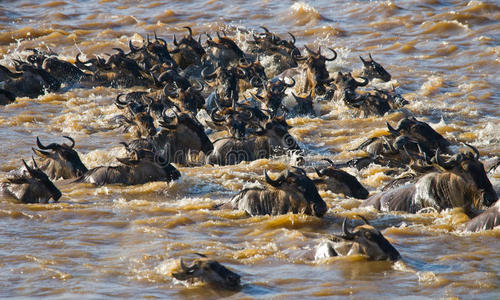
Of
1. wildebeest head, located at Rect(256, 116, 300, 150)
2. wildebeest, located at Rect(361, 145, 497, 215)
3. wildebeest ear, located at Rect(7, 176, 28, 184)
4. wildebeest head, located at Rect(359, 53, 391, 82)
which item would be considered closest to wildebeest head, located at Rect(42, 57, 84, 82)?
wildebeest head, located at Rect(359, 53, 391, 82)

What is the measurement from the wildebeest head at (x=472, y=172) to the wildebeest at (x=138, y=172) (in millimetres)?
3857

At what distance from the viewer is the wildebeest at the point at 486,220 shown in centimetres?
882

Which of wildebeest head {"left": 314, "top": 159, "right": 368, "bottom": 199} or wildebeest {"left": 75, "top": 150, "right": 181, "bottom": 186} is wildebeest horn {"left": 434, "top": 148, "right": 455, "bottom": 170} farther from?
wildebeest {"left": 75, "top": 150, "right": 181, "bottom": 186}

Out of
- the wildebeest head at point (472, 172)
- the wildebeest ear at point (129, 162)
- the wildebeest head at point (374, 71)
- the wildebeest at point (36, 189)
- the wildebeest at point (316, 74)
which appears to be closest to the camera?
the wildebeest head at point (472, 172)

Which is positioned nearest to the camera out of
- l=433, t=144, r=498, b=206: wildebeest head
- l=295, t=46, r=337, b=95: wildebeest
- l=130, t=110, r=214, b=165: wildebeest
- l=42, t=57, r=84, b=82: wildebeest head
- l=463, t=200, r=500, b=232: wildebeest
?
l=463, t=200, r=500, b=232: wildebeest

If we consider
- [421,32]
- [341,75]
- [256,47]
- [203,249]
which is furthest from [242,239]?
[421,32]

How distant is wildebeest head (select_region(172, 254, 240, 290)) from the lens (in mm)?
7383

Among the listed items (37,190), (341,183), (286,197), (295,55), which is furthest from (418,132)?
(295,55)

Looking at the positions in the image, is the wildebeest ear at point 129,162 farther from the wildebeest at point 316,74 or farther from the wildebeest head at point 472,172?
the wildebeest at point 316,74

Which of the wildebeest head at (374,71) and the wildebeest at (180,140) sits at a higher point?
the wildebeest head at (374,71)

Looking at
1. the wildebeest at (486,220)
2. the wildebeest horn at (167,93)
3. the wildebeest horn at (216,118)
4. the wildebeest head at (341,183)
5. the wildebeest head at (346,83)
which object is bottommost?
the wildebeest at (486,220)

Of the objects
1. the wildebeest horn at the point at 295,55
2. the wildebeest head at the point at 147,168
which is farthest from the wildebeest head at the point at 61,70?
the wildebeest head at the point at 147,168

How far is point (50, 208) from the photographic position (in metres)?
10.4

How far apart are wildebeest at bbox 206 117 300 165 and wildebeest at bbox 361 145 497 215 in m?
3.38
